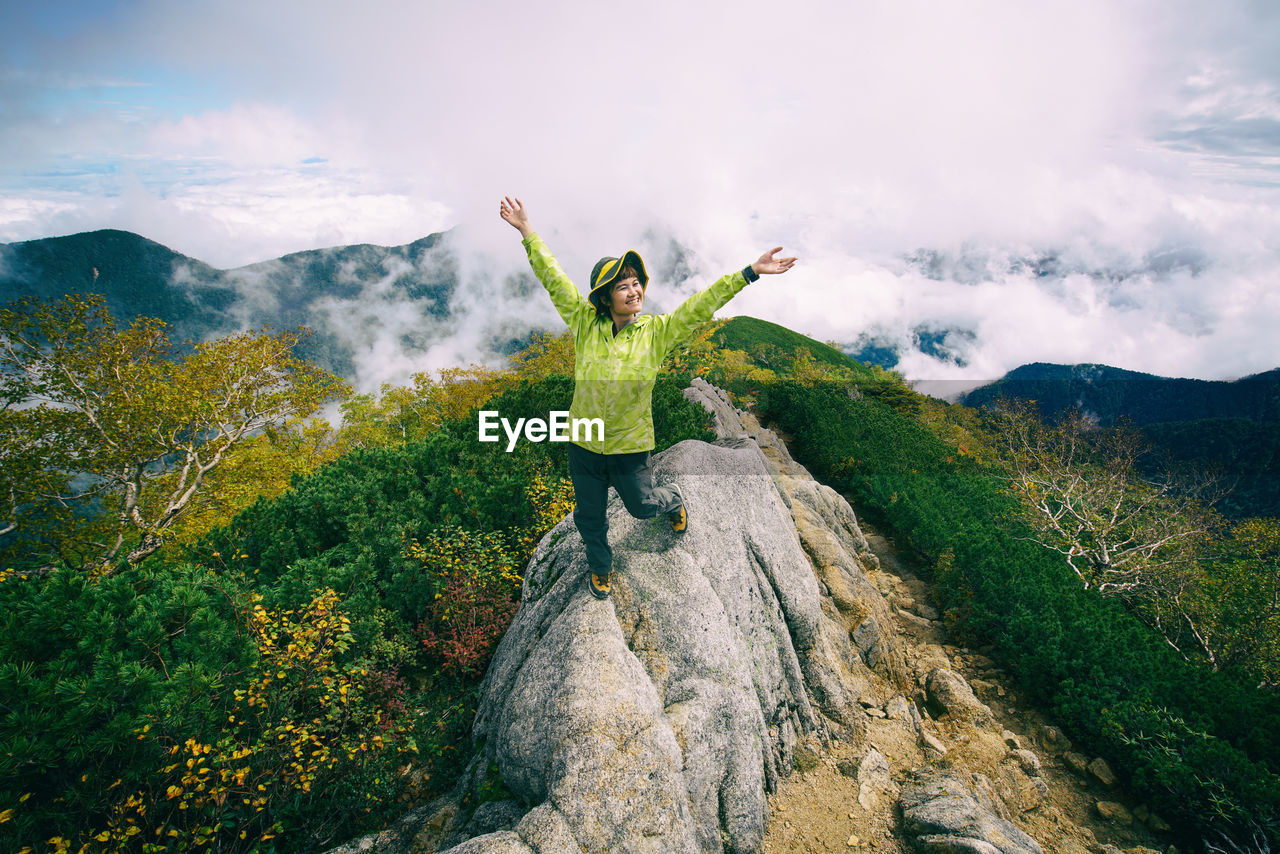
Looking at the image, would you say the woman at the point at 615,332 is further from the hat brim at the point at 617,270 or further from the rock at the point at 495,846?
the rock at the point at 495,846

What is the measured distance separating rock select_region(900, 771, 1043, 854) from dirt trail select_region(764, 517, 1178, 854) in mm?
219

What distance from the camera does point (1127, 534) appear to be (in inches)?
709

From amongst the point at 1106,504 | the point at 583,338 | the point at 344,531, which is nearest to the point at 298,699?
the point at 344,531

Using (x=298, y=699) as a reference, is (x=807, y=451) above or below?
below

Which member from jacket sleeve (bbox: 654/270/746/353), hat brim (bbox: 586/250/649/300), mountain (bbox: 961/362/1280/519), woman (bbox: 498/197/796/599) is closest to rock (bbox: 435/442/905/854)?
woman (bbox: 498/197/796/599)

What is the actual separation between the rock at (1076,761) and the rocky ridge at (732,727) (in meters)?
0.04

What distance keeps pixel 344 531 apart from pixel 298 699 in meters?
4.10

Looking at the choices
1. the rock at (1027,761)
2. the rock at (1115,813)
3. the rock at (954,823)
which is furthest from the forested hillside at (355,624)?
the rock at (954,823)

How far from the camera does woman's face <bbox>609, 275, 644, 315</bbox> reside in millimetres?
4438

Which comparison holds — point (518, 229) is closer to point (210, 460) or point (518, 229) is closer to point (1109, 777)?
point (1109, 777)

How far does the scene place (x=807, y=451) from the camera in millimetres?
21938

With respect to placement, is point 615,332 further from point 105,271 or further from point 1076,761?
point 105,271

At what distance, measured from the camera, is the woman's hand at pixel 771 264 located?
4129mm

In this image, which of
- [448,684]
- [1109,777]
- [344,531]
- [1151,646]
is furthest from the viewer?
[1151,646]
